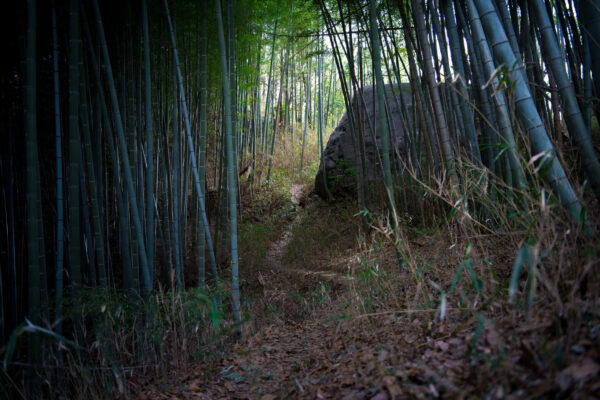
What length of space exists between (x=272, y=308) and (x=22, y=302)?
2.01m

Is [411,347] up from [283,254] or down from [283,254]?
up

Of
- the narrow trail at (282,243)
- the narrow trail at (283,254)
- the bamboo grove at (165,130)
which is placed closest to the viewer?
the bamboo grove at (165,130)

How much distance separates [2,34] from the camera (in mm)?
2363

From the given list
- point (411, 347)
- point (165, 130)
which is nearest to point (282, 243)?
point (165, 130)

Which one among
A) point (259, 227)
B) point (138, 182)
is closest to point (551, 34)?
point (138, 182)

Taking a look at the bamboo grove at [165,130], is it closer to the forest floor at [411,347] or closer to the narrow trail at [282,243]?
the forest floor at [411,347]

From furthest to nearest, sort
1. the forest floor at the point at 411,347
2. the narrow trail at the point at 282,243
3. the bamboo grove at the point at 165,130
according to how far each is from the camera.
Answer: the narrow trail at the point at 282,243
the bamboo grove at the point at 165,130
the forest floor at the point at 411,347

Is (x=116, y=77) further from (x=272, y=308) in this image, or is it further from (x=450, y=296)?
(x=450, y=296)

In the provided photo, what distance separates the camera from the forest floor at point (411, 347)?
27.9 inches

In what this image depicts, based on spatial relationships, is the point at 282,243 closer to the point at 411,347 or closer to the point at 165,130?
the point at 165,130

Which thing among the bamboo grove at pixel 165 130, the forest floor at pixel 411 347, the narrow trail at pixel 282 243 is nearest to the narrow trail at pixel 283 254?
the narrow trail at pixel 282 243

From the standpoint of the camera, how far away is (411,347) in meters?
1.12

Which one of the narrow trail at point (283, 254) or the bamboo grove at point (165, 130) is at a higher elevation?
the bamboo grove at point (165, 130)

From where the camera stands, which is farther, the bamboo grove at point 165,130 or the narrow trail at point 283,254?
the narrow trail at point 283,254
